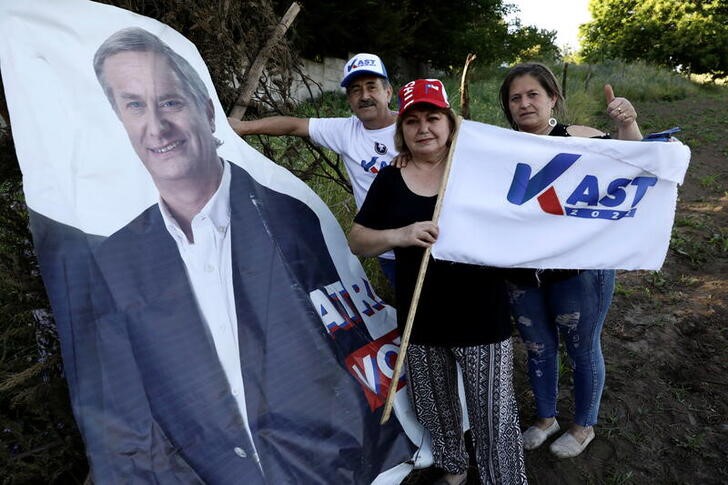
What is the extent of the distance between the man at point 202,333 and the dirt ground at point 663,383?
129 centimetres

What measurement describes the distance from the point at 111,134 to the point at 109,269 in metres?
0.46

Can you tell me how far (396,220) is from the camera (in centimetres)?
202

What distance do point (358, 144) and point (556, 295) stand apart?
123 cm

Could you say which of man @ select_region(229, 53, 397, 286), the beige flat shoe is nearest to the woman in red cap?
man @ select_region(229, 53, 397, 286)

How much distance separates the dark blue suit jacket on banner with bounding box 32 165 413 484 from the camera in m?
1.51

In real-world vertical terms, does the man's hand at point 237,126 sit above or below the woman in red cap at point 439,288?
above

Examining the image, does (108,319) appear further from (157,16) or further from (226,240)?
(157,16)

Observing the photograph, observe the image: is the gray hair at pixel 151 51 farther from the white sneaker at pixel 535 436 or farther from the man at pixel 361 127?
the white sneaker at pixel 535 436

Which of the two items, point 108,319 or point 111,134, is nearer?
point 108,319

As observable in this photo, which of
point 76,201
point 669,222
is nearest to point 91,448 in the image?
point 76,201

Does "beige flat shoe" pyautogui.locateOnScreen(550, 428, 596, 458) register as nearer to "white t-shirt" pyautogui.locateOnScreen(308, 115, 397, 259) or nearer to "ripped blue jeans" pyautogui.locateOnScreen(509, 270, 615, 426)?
"ripped blue jeans" pyautogui.locateOnScreen(509, 270, 615, 426)

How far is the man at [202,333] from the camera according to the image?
5.06 feet

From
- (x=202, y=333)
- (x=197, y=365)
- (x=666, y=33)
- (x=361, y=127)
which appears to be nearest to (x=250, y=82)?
(x=361, y=127)

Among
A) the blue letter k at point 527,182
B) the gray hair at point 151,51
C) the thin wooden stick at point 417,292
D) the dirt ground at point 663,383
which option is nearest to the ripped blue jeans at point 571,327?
the dirt ground at point 663,383
